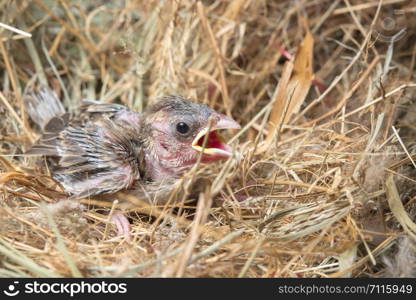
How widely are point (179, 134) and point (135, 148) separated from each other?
22 cm

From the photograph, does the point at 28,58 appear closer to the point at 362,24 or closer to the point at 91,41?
the point at 91,41

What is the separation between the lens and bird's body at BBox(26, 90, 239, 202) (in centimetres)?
227

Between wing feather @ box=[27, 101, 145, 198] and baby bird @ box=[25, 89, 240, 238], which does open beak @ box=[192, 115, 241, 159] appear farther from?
wing feather @ box=[27, 101, 145, 198]

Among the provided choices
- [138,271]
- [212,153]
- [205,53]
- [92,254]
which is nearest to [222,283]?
[138,271]

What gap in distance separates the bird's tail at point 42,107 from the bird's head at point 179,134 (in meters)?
0.76

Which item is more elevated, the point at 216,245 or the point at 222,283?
the point at 216,245

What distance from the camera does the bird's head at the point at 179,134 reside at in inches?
91.6

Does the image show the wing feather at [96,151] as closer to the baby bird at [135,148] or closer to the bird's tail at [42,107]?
the baby bird at [135,148]

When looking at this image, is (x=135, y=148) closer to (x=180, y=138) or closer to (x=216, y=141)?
(x=180, y=138)

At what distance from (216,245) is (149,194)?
2.11 feet

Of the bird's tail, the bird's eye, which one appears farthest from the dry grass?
the bird's eye

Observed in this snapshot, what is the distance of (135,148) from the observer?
93.9 inches

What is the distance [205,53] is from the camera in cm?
312

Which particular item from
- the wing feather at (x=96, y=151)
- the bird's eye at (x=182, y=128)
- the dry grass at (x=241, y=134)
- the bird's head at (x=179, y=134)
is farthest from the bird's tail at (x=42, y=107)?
the bird's eye at (x=182, y=128)
